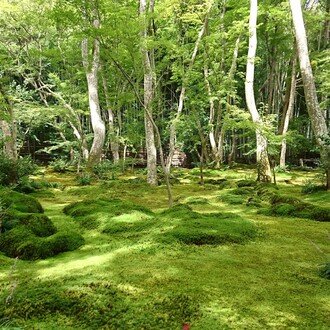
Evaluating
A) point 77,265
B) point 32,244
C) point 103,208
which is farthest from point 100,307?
point 103,208

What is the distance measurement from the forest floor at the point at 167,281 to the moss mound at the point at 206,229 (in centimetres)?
5

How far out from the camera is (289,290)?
317 centimetres

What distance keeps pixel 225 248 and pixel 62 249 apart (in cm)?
212

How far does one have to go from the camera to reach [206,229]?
5.05 meters

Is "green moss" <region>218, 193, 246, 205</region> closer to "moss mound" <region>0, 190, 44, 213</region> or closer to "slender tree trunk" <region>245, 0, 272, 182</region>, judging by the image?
"slender tree trunk" <region>245, 0, 272, 182</region>

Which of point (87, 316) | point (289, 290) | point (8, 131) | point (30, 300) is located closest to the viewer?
point (87, 316)

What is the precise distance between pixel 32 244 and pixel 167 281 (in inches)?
76.1

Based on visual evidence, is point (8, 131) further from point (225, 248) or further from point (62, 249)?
point (225, 248)

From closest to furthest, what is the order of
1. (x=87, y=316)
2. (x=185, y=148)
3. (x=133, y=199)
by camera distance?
1. (x=87, y=316)
2. (x=133, y=199)
3. (x=185, y=148)

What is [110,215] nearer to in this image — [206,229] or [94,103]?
[206,229]

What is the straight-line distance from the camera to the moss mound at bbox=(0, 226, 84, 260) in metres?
4.17

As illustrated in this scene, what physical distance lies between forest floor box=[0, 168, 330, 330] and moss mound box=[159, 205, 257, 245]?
0.16 feet

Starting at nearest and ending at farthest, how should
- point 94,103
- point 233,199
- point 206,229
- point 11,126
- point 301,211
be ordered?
point 206,229 → point 301,211 → point 233,199 → point 11,126 → point 94,103

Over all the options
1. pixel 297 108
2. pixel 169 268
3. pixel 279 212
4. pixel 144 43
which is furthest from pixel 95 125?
pixel 297 108
